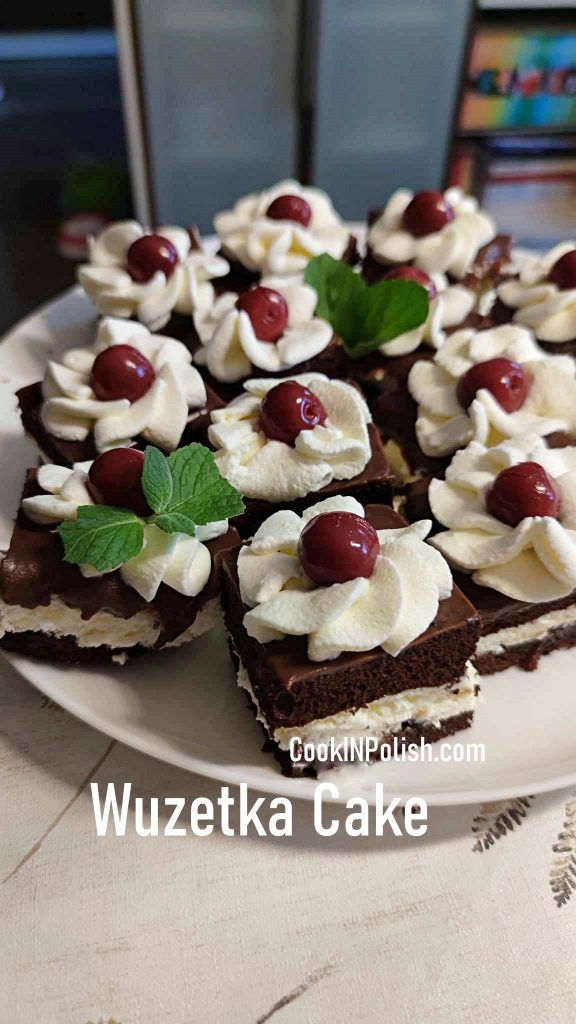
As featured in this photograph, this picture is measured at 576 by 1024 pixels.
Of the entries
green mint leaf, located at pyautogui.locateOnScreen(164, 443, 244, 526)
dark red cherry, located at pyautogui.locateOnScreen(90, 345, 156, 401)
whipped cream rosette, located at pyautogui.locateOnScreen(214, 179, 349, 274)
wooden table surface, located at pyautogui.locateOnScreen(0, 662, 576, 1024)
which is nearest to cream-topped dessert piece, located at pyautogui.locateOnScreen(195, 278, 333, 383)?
dark red cherry, located at pyautogui.locateOnScreen(90, 345, 156, 401)

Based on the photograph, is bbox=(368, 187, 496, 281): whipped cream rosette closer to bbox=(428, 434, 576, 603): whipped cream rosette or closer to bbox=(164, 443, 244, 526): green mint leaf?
bbox=(428, 434, 576, 603): whipped cream rosette

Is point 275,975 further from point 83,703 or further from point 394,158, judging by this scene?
point 394,158

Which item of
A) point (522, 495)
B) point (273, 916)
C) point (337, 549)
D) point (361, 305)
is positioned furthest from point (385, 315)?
point (273, 916)

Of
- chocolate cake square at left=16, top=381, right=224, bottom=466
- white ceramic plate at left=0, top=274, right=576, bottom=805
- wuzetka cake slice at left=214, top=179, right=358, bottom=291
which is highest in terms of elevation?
wuzetka cake slice at left=214, top=179, right=358, bottom=291

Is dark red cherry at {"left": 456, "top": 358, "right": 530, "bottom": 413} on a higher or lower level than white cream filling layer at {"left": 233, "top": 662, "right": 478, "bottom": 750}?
higher

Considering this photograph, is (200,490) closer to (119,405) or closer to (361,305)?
(119,405)
